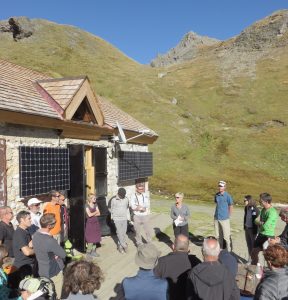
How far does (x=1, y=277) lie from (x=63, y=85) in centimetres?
665

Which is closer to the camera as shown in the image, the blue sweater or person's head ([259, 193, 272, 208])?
the blue sweater

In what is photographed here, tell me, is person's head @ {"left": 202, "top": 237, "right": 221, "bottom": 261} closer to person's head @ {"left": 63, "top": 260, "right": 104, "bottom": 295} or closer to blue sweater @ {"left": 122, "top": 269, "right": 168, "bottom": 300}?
blue sweater @ {"left": 122, "top": 269, "right": 168, "bottom": 300}

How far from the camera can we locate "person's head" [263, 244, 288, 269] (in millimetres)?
4230

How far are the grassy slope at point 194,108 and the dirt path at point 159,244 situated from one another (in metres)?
8.18

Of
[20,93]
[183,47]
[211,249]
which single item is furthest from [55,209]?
[183,47]

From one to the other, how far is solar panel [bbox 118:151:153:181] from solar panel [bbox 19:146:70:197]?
3.51 m

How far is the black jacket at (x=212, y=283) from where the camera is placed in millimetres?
4199

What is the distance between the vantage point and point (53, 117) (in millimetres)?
9211

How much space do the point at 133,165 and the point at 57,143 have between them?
4.90 meters

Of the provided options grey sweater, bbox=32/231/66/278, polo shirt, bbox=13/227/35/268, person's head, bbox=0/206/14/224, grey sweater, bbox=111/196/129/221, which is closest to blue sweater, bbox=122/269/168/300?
grey sweater, bbox=32/231/66/278

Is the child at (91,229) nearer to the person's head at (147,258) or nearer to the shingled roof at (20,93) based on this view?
the shingled roof at (20,93)

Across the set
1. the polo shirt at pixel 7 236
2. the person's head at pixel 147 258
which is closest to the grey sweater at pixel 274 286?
the person's head at pixel 147 258

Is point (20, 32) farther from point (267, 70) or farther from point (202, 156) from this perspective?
point (202, 156)

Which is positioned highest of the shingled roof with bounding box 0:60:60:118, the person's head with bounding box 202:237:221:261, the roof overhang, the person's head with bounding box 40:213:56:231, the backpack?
the shingled roof with bounding box 0:60:60:118
